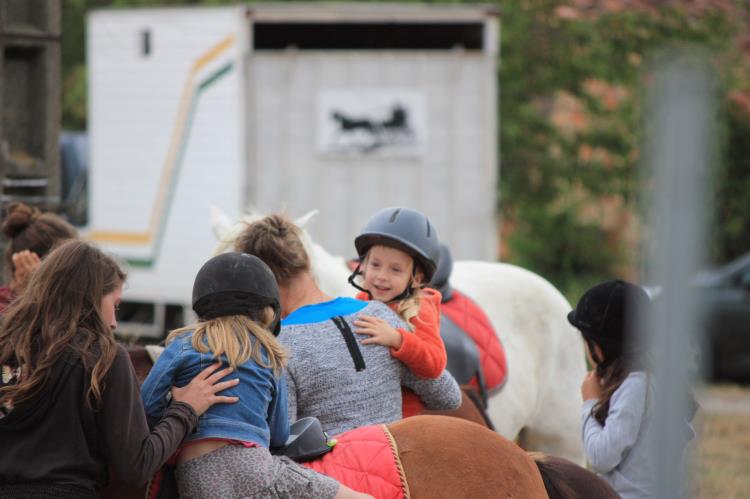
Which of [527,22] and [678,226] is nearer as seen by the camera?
[678,226]

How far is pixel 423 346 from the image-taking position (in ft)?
10.9

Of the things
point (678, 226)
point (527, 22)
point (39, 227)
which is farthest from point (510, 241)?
point (678, 226)

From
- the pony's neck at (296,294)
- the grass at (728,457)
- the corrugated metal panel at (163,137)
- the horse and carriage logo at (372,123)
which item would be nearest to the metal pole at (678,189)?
the pony's neck at (296,294)

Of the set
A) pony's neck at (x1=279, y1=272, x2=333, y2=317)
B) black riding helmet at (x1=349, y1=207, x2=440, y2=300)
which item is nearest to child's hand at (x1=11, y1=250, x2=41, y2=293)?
pony's neck at (x1=279, y1=272, x2=333, y2=317)

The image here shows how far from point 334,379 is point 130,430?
71cm

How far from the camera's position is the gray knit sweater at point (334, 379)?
122 inches

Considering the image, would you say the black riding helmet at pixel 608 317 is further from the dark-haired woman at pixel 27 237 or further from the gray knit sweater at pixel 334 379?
the dark-haired woman at pixel 27 237

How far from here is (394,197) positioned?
35.5 ft

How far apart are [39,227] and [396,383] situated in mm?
1628

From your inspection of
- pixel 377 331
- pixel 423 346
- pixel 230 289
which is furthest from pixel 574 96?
pixel 230 289

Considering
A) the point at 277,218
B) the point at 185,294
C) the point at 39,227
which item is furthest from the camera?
the point at 185,294

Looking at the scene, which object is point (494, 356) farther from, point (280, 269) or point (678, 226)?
point (678, 226)

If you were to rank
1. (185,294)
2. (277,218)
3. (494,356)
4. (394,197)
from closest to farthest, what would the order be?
1. (277,218)
2. (494,356)
3. (394,197)
4. (185,294)

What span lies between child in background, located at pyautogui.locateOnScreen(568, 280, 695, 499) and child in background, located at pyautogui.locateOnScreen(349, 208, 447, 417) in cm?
64
